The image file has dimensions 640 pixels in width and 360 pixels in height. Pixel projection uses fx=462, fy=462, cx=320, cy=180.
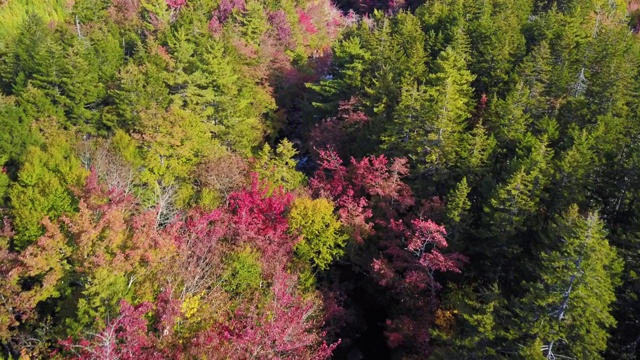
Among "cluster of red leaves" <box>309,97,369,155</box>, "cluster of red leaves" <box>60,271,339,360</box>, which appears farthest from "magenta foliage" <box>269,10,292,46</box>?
"cluster of red leaves" <box>60,271,339,360</box>

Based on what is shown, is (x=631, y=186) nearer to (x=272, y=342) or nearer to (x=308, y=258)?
(x=308, y=258)

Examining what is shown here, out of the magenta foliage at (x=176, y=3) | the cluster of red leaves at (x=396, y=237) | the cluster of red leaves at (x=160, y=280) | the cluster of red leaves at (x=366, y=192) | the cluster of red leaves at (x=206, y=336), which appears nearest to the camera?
the cluster of red leaves at (x=206, y=336)

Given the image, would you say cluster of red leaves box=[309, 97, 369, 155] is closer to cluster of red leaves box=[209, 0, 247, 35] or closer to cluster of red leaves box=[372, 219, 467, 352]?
cluster of red leaves box=[372, 219, 467, 352]

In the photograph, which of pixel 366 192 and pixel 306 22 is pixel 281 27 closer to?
pixel 306 22

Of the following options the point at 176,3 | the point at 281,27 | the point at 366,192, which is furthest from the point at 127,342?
the point at 176,3

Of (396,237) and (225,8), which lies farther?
(225,8)

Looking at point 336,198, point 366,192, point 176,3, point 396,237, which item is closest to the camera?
point 396,237

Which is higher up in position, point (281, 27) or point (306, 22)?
point (306, 22)

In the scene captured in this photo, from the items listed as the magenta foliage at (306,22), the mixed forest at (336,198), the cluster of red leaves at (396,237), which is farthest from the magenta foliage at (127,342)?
the magenta foliage at (306,22)

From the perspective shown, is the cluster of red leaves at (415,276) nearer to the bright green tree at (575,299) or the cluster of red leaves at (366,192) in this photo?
the cluster of red leaves at (366,192)
